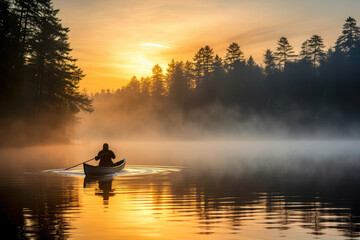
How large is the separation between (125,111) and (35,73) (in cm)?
11705

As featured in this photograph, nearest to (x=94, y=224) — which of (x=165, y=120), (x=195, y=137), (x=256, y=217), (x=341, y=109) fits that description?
(x=256, y=217)

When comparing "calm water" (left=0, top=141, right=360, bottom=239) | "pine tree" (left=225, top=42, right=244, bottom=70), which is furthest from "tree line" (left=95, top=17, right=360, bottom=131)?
"calm water" (left=0, top=141, right=360, bottom=239)

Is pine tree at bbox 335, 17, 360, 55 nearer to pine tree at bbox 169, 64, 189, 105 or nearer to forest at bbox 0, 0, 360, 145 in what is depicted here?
forest at bbox 0, 0, 360, 145

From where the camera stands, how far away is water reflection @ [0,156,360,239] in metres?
12.9

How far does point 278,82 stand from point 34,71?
85.4m

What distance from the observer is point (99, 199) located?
63.3 feet

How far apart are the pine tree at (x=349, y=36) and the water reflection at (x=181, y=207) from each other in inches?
4019

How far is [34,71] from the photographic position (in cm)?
6538

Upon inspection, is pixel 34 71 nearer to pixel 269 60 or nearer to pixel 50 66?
pixel 50 66

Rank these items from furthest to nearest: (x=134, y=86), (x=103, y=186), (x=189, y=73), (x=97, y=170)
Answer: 1. (x=134, y=86)
2. (x=189, y=73)
3. (x=97, y=170)
4. (x=103, y=186)

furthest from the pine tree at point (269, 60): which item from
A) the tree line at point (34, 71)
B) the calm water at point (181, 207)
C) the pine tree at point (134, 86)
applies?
the calm water at point (181, 207)

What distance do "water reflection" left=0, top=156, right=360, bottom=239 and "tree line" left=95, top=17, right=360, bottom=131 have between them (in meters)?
99.4

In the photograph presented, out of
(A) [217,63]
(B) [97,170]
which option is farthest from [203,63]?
(B) [97,170]

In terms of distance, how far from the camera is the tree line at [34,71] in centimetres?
5628
